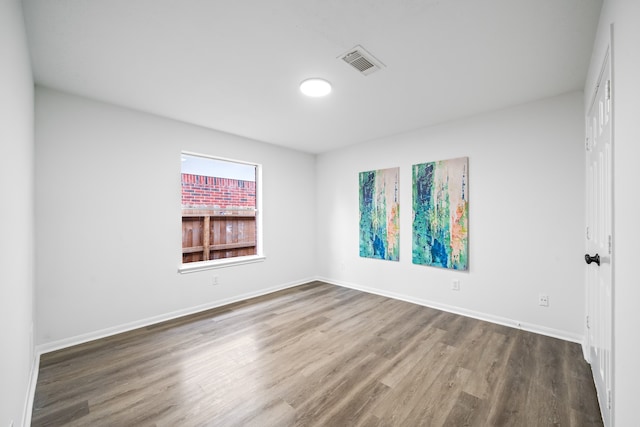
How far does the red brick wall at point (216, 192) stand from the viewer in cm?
355

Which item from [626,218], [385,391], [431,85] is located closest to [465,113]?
[431,85]

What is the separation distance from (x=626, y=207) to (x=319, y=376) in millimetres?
2081

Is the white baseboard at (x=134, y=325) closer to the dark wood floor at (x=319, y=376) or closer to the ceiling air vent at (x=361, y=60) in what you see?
the dark wood floor at (x=319, y=376)

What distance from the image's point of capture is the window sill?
3420 millimetres

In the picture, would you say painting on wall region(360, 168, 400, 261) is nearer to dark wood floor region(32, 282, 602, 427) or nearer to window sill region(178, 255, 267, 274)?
dark wood floor region(32, 282, 602, 427)

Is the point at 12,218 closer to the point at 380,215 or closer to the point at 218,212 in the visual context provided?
the point at 218,212

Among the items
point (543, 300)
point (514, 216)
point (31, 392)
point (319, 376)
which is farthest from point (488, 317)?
point (31, 392)

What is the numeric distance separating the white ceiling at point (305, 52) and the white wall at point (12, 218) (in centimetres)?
48

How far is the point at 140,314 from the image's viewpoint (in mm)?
3021

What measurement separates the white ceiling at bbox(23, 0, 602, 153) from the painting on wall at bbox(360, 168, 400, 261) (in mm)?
1221

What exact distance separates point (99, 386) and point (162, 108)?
8.77 ft

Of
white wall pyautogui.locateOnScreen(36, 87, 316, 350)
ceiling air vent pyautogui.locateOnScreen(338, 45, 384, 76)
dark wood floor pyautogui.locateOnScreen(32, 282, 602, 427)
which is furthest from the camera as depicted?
white wall pyautogui.locateOnScreen(36, 87, 316, 350)

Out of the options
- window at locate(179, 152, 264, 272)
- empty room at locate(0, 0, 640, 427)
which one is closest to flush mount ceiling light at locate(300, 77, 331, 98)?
empty room at locate(0, 0, 640, 427)

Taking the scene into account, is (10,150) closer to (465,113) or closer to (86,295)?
(86,295)
